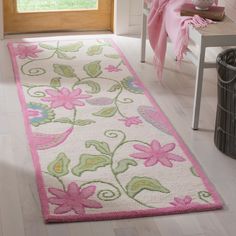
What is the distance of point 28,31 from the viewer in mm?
4504

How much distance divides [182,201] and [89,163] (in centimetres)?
50

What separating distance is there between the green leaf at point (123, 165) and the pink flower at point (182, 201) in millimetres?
317

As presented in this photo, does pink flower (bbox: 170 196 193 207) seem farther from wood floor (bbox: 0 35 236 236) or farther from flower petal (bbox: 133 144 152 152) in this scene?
flower petal (bbox: 133 144 152 152)

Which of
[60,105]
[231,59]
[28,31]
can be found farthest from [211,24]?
[28,31]

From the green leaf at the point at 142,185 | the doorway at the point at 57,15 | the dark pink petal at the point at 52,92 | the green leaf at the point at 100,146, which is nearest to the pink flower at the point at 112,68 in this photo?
the dark pink petal at the point at 52,92

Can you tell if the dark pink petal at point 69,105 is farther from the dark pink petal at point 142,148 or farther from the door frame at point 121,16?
the door frame at point 121,16

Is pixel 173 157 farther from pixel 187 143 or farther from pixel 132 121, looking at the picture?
pixel 132 121

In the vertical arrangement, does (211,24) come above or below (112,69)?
above

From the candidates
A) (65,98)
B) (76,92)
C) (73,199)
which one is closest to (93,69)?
(76,92)

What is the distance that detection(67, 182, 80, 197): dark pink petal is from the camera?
2541mm

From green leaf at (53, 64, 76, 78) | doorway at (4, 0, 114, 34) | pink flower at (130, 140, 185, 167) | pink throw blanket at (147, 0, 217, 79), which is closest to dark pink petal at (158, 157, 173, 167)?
pink flower at (130, 140, 185, 167)

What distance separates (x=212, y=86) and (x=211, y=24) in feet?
2.12

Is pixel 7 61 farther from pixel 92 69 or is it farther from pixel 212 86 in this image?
pixel 212 86

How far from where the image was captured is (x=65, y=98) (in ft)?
11.3
